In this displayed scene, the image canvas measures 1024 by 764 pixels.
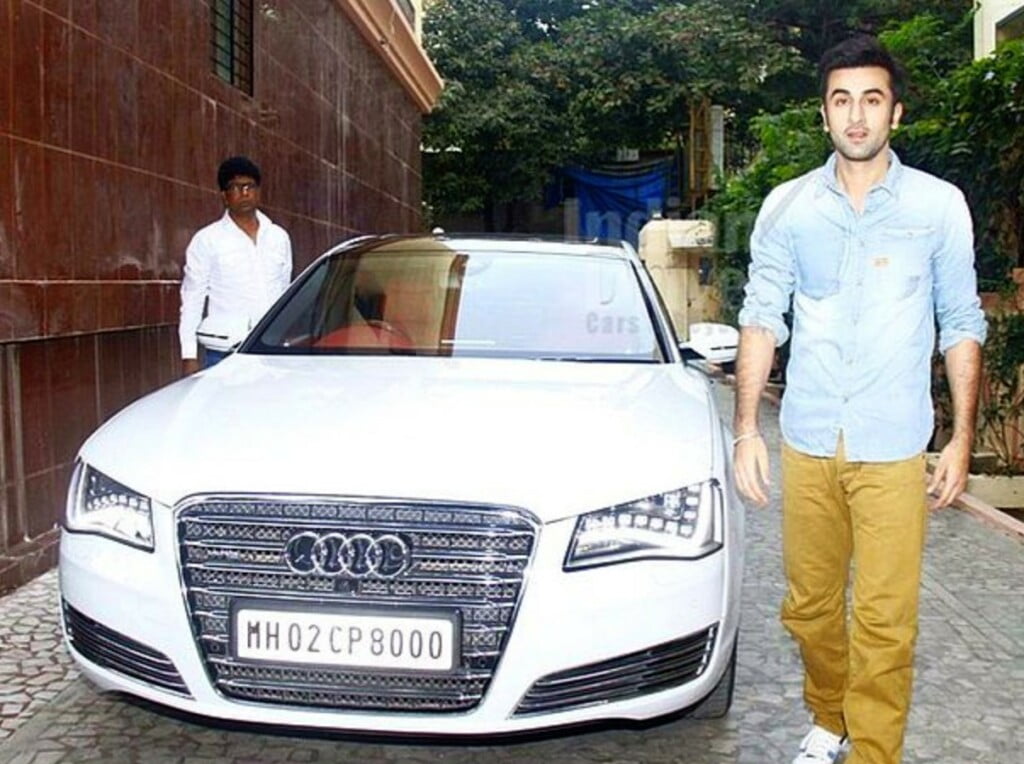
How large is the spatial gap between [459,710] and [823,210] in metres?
1.41

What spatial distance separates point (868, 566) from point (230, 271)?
3.50 meters

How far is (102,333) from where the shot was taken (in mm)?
5383

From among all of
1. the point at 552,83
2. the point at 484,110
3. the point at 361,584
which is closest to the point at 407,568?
the point at 361,584

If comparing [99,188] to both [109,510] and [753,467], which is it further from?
[753,467]

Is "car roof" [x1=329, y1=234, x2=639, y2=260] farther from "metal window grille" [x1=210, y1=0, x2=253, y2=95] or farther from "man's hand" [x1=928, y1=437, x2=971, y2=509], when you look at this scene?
"metal window grille" [x1=210, y1=0, x2=253, y2=95]

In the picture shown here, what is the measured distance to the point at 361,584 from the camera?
8.42 feet

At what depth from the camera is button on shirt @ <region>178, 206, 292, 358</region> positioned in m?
5.29

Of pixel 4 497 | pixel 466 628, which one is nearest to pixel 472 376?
pixel 466 628

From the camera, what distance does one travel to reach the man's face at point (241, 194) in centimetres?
537

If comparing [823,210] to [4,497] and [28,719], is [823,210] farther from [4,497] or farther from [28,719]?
[4,497]

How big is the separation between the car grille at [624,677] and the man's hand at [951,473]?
60cm

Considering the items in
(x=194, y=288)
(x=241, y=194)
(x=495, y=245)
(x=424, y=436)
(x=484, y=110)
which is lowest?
(x=424, y=436)

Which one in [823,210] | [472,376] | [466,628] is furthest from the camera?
[472,376]

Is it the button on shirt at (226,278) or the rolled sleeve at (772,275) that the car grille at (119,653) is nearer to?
the rolled sleeve at (772,275)
